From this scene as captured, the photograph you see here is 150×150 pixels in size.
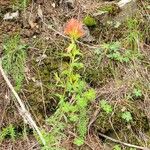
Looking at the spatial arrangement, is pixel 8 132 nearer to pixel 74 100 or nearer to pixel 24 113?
pixel 24 113

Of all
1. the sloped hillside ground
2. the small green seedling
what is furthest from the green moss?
the small green seedling

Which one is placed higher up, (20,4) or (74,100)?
(20,4)

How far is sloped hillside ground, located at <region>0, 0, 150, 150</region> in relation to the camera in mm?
3230

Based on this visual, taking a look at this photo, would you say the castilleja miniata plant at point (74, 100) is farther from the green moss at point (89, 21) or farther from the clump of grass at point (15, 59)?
the green moss at point (89, 21)

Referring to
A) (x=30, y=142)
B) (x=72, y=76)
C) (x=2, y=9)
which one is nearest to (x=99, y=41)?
(x=72, y=76)

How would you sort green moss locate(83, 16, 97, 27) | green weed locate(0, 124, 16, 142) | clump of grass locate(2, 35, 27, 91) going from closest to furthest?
green weed locate(0, 124, 16, 142)
clump of grass locate(2, 35, 27, 91)
green moss locate(83, 16, 97, 27)

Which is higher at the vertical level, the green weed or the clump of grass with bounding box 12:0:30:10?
the clump of grass with bounding box 12:0:30:10

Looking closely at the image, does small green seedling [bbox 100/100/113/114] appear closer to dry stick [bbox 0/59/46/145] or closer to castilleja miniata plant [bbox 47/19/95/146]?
castilleja miniata plant [bbox 47/19/95/146]

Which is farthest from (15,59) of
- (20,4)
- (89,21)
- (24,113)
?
(89,21)

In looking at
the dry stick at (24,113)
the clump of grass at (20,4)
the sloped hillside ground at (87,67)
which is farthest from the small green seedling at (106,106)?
the clump of grass at (20,4)

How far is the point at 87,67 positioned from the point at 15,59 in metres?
0.64

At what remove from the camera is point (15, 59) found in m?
3.58

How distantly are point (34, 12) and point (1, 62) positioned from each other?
75 centimetres

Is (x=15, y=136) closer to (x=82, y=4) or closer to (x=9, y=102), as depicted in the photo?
(x=9, y=102)
